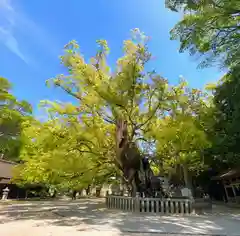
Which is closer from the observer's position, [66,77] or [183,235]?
[183,235]

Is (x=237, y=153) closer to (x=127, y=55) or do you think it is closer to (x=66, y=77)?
(x=127, y=55)

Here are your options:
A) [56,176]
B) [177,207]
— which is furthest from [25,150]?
[177,207]

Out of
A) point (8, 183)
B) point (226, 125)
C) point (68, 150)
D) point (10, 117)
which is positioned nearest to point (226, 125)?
point (226, 125)

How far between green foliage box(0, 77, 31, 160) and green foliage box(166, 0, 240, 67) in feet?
32.1

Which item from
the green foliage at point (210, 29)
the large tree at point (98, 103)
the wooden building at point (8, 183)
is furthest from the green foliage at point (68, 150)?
the wooden building at point (8, 183)

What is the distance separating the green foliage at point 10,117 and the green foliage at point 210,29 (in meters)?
9.79

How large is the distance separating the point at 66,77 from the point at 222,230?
959cm

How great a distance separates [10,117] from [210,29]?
11.3m

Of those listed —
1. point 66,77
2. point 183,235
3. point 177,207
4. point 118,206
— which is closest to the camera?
point 183,235

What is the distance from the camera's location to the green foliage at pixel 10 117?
12684mm

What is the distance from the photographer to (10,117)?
12.8 m

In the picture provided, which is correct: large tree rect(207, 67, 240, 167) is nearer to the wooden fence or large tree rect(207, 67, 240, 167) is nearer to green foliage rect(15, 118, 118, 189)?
the wooden fence

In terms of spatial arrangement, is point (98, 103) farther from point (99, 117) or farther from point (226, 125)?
point (226, 125)

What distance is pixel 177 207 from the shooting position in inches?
381
